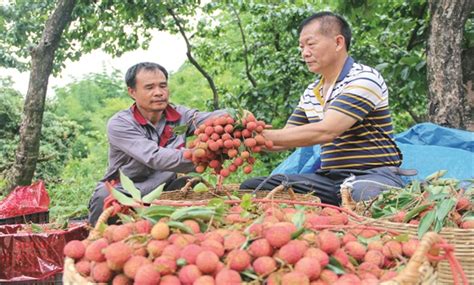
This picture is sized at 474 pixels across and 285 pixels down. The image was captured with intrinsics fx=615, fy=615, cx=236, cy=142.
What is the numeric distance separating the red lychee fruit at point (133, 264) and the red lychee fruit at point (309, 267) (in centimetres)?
32

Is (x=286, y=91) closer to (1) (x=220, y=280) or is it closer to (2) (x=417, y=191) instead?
(2) (x=417, y=191)

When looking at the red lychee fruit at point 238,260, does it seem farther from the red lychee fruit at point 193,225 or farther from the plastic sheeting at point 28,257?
the plastic sheeting at point 28,257

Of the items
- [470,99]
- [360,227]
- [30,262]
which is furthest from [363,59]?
[360,227]

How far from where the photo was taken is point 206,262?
1.26 m

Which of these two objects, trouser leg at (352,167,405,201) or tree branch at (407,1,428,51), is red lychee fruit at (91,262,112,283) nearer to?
trouser leg at (352,167,405,201)

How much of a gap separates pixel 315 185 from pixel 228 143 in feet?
2.19

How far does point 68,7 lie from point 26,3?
2.63 meters

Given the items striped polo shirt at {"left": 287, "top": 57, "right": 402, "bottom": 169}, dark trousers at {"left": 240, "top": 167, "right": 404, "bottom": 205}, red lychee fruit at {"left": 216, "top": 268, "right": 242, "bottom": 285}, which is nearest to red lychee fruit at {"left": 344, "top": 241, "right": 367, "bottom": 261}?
red lychee fruit at {"left": 216, "top": 268, "right": 242, "bottom": 285}

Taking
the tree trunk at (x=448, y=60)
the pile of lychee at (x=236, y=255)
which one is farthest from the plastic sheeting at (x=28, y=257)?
the tree trunk at (x=448, y=60)

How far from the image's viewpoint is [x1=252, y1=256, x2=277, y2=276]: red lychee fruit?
1275 mm

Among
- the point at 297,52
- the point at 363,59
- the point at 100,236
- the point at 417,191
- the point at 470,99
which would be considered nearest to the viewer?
the point at 100,236

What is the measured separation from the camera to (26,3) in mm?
6742

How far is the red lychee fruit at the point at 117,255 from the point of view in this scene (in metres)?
1.31

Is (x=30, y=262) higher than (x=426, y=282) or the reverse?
the reverse
